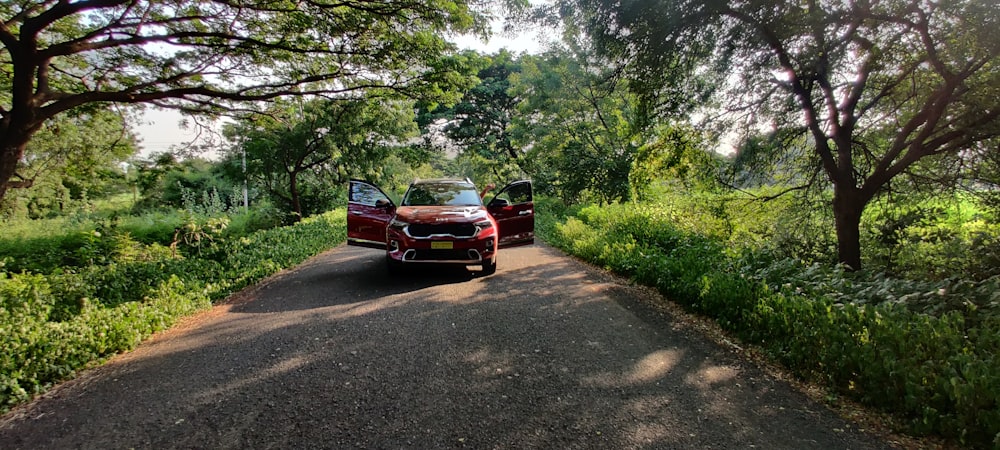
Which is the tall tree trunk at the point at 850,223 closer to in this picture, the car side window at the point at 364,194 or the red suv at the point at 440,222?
the red suv at the point at 440,222

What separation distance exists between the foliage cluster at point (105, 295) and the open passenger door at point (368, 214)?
174 centimetres

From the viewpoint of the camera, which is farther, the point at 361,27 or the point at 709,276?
the point at 361,27

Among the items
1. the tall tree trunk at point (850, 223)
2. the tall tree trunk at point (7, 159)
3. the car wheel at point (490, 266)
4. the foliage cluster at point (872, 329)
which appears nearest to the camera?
the foliage cluster at point (872, 329)

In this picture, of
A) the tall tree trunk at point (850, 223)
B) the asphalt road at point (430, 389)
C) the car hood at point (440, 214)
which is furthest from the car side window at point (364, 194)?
the tall tree trunk at point (850, 223)

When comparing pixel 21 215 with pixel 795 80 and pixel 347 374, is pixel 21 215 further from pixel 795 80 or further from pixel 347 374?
pixel 795 80

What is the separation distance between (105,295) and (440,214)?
4.53 meters

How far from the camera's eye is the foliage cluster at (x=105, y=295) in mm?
3600

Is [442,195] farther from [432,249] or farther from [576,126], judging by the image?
[576,126]

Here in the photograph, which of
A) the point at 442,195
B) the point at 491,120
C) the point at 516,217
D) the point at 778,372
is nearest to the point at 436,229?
the point at 442,195

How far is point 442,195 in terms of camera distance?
8.45m

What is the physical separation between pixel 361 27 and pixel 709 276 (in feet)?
22.3

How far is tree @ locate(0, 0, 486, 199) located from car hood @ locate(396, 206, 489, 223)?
295 centimetres

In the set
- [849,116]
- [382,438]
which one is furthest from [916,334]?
[849,116]

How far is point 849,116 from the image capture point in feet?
21.3
